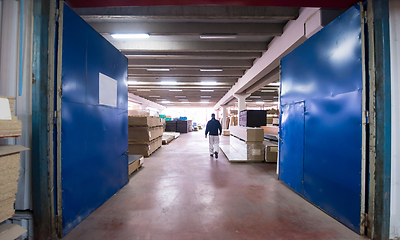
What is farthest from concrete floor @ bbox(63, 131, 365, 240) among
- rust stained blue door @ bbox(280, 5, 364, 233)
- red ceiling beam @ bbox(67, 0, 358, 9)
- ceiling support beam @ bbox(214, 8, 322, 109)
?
ceiling support beam @ bbox(214, 8, 322, 109)

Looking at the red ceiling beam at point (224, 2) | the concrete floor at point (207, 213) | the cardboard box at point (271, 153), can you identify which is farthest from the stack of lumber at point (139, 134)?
the cardboard box at point (271, 153)

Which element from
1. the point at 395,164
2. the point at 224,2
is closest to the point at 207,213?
the point at 395,164

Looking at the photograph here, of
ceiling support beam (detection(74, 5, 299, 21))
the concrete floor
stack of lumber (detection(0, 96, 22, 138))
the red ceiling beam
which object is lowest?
the concrete floor

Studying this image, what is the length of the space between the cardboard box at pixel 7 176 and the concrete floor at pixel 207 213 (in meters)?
0.92

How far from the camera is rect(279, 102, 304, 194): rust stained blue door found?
3633 millimetres

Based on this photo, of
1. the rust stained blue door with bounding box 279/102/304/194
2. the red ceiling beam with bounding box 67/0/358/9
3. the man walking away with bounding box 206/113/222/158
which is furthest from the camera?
the man walking away with bounding box 206/113/222/158

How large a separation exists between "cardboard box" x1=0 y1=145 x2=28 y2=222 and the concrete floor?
0.92 meters

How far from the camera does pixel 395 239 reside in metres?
2.27

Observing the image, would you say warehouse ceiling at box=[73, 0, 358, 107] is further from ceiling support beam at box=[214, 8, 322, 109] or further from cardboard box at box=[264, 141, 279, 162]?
cardboard box at box=[264, 141, 279, 162]

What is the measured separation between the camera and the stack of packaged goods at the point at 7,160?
1.68 meters

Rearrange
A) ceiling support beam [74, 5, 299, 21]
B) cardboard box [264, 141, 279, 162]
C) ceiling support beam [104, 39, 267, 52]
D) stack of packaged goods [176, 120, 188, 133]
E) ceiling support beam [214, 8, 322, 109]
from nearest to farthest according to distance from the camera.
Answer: ceiling support beam [214, 8, 322, 109] < ceiling support beam [74, 5, 299, 21] < ceiling support beam [104, 39, 267, 52] < cardboard box [264, 141, 279, 162] < stack of packaged goods [176, 120, 188, 133]

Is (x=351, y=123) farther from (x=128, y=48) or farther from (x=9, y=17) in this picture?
(x=128, y=48)

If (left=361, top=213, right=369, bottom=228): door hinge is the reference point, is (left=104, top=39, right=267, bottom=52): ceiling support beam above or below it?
above

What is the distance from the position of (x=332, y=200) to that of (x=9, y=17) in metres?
5.40
